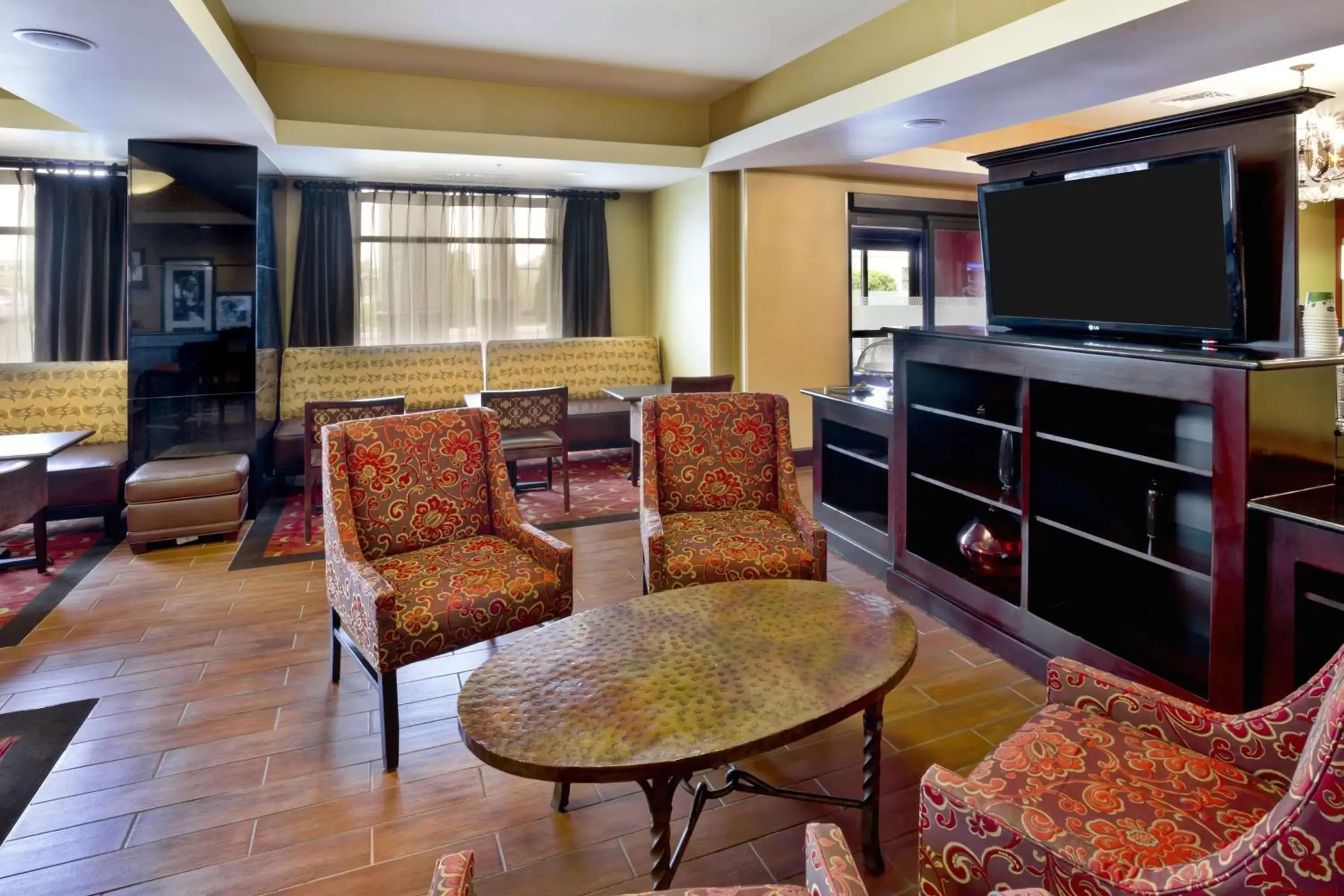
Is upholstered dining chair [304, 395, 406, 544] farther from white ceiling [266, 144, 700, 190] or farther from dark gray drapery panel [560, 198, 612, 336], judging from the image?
dark gray drapery panel [560, 198, 612, 336]

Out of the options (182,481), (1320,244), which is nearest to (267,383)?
(182,481)

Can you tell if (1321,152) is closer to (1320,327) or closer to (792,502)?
(1320,327)

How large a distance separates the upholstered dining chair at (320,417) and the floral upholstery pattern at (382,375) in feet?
4.82

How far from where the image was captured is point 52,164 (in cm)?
554

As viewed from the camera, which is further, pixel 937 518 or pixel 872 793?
pixel 937 518

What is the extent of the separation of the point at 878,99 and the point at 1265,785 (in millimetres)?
3698

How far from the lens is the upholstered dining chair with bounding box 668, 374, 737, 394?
17.2 feet

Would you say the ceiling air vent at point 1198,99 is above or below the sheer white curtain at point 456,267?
above

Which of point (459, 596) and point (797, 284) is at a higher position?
point (797, 284)

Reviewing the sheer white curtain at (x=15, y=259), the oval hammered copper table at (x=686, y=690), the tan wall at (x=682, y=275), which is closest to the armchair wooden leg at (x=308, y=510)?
the sheer white curtain at (x=15, y=259)

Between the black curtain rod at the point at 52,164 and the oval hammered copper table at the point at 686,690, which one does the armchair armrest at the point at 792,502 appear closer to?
the oval hammered copper table at the point at 686,690

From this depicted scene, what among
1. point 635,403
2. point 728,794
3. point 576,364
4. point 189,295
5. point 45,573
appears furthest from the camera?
point 576,364

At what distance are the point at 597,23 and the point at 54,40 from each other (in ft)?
8.41

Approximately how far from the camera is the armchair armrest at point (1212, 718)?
1.43 meters
